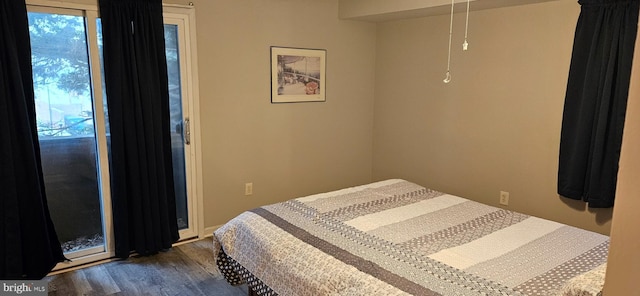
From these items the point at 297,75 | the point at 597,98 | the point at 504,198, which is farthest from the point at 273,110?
the point at 597,98

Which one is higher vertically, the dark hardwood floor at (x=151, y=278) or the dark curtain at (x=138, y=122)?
the dark curtain at (x=138, y=122)

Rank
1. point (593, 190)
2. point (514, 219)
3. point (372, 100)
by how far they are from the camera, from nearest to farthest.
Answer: point (514, 219), point (593, 190), point (372, 100)

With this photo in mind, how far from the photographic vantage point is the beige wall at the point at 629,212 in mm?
595

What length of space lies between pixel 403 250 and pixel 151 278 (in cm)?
191

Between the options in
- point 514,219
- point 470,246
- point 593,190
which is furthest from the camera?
point 593,190

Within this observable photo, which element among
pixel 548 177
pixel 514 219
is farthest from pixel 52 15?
pixel 548 177

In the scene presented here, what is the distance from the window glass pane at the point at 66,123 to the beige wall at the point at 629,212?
321 cm

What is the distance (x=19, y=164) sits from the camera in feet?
8.75

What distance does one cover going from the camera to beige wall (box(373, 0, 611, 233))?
312cm

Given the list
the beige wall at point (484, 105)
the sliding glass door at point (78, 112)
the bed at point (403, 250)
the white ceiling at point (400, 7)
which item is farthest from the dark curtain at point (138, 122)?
the beige wall at point (484, 105)

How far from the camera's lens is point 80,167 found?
309cm

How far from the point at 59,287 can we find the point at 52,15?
1839 mm

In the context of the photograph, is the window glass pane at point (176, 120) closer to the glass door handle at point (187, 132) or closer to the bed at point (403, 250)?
the glass door handle at point (187, 132)

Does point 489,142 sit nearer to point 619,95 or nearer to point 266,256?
point 619,95
